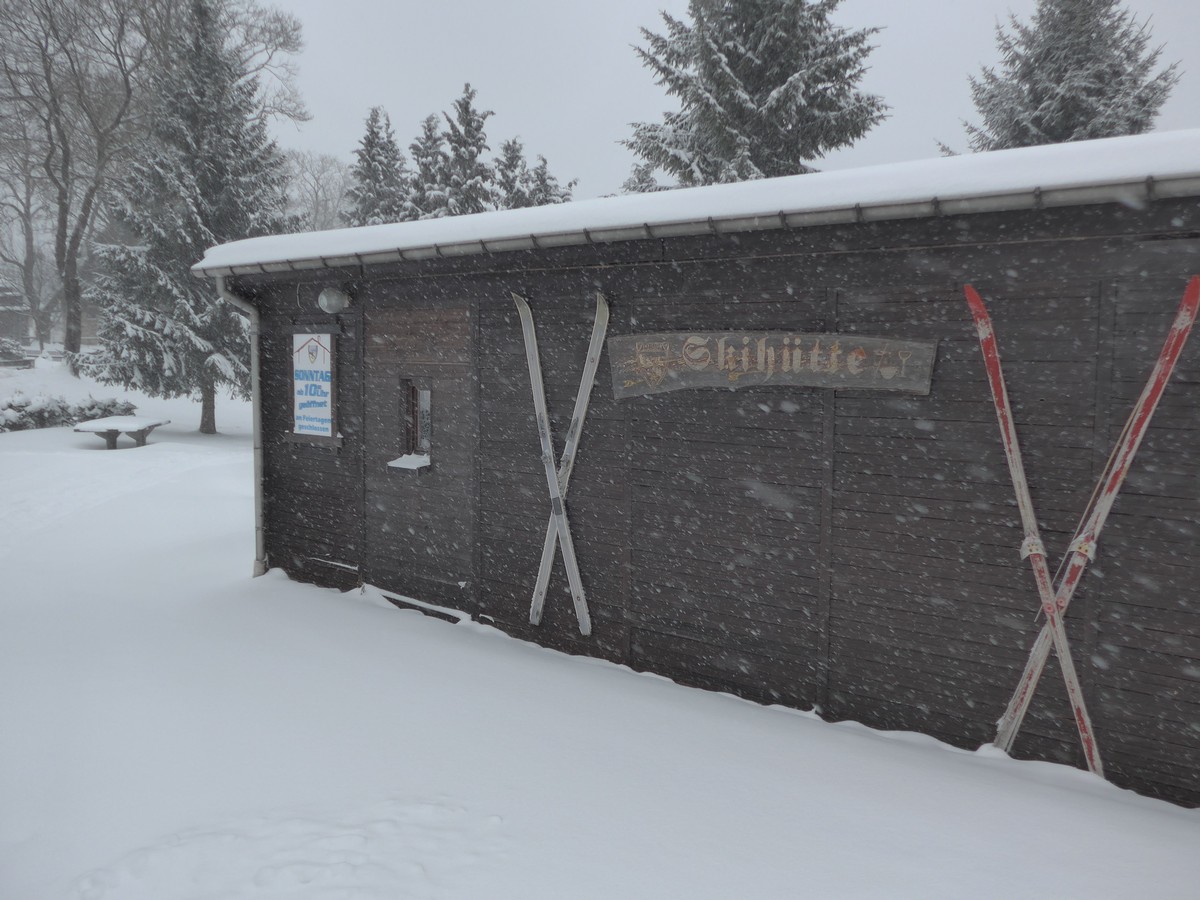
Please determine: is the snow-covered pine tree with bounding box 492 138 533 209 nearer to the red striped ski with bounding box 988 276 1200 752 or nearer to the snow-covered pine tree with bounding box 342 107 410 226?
the snow-covered pine tree with bounding box 342 107 410 226

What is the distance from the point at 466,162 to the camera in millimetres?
24906

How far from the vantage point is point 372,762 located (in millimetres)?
4039

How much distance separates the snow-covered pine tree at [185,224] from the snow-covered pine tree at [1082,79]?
1848 cm

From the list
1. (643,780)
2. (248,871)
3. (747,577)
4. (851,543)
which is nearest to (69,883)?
(248,871)

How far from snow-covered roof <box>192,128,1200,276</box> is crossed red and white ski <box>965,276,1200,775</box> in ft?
1.99

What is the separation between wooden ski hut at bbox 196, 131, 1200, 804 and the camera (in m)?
3.77

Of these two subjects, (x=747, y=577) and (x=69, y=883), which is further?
(x=747, y=577)

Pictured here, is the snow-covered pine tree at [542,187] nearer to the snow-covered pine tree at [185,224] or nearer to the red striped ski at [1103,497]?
the snow-covered pine tree at [185,224]

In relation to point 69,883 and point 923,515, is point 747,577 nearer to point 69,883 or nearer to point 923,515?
point 923,515

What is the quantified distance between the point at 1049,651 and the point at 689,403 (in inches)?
102

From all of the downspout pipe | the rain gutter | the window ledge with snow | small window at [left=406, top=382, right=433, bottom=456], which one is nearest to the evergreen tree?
the downspout pipe

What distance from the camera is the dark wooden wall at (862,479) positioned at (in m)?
3.79

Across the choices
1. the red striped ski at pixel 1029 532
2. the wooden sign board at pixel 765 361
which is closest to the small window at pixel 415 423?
the wooden sign board at pixel 765 361

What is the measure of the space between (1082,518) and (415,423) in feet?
17.5
